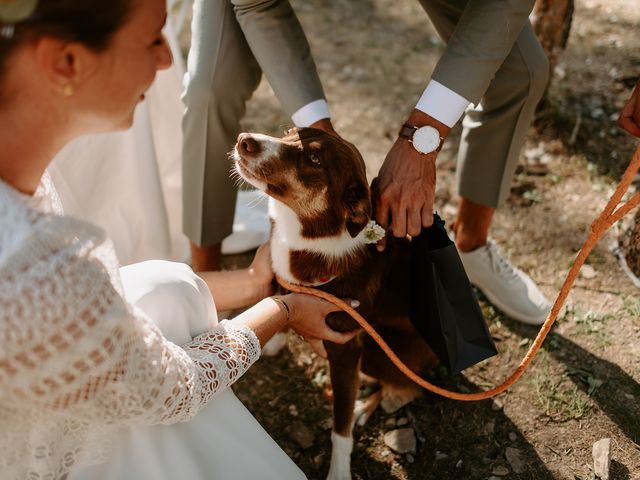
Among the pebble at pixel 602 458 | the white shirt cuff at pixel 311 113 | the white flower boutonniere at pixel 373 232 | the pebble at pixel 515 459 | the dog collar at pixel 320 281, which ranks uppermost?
the white shirt cuff at pixel 311 113

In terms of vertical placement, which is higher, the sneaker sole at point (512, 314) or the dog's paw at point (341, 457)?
the sneaker sole at point (512, 314)

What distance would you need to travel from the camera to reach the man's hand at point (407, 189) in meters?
2.31

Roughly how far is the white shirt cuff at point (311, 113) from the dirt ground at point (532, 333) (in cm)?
119

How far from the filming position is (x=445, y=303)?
7.84 feet

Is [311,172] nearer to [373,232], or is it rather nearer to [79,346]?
[373,232]

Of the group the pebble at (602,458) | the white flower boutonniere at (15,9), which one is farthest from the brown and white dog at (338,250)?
the white flower boutonniere at (15,9)

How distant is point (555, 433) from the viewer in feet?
8.95

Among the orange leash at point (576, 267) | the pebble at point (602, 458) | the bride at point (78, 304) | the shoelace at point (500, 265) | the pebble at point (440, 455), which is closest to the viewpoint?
the bride at point (78, 304)

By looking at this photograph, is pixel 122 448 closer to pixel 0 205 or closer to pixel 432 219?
pixel 0 205

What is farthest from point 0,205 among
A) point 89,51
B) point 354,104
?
point 354,104

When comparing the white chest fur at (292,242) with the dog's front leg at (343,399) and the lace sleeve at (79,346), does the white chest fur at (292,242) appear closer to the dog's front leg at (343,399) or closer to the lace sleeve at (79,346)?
the dog's front leg at (343,399)

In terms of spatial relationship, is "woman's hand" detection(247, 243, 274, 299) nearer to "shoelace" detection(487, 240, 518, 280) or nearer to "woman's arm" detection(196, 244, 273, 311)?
"woman's arm" detection(196, 244, 273, 311)

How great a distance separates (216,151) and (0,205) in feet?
4.97

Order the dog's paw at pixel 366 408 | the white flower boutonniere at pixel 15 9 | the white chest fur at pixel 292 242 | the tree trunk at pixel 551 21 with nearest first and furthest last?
the white flower boutonniere at pixel 15 9 < the white chest fur at pixel 292 242 < the dog's paw at pixel 366 408 < the tree trunk at pixel 551 21
